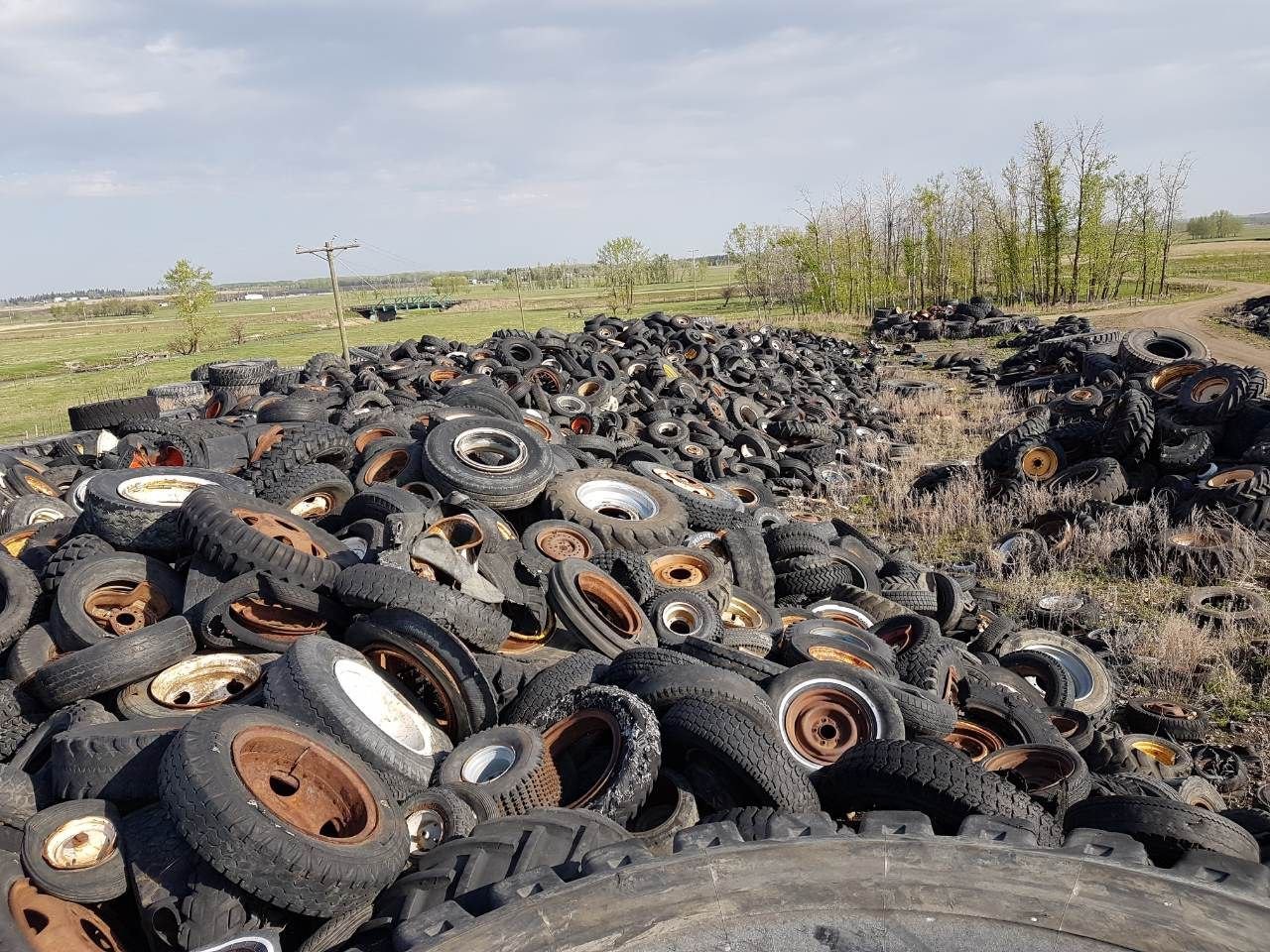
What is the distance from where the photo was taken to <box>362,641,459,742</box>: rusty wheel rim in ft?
15.1

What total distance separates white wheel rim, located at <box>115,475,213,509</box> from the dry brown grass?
27.5 ft

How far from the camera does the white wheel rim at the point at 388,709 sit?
14.4 ft

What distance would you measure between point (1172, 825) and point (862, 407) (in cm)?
1599

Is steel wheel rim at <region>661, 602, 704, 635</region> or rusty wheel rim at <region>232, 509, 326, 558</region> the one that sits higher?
rusty wheel rim at <region>232, 509, 326, 558</region>

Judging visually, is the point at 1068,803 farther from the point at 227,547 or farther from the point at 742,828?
the point at 227,547

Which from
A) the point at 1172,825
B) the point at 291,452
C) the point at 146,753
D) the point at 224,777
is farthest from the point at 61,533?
the point at 1172,825

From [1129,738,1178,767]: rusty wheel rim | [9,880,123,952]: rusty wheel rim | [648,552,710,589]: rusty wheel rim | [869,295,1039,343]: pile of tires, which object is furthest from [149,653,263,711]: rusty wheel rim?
[869,295,1039,343]: pile of tires

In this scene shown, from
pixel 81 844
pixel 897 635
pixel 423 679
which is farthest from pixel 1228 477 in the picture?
pixel 81 844

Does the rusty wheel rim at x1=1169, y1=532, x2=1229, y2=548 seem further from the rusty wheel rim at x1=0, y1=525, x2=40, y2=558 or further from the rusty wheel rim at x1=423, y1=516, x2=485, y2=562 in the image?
the rusty wheel rim at x1=0, y1=525, x2=40, y2=558

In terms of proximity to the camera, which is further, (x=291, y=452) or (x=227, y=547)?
(x=291, y=452)

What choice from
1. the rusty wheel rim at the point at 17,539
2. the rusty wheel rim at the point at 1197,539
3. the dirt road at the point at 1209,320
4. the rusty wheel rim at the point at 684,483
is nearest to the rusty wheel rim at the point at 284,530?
the rusty wheel rim at the point at 17,539

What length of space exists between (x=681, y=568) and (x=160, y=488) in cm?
482

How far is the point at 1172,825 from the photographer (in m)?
3.84

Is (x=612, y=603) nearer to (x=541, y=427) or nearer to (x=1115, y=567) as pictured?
(x=541, y=427)
